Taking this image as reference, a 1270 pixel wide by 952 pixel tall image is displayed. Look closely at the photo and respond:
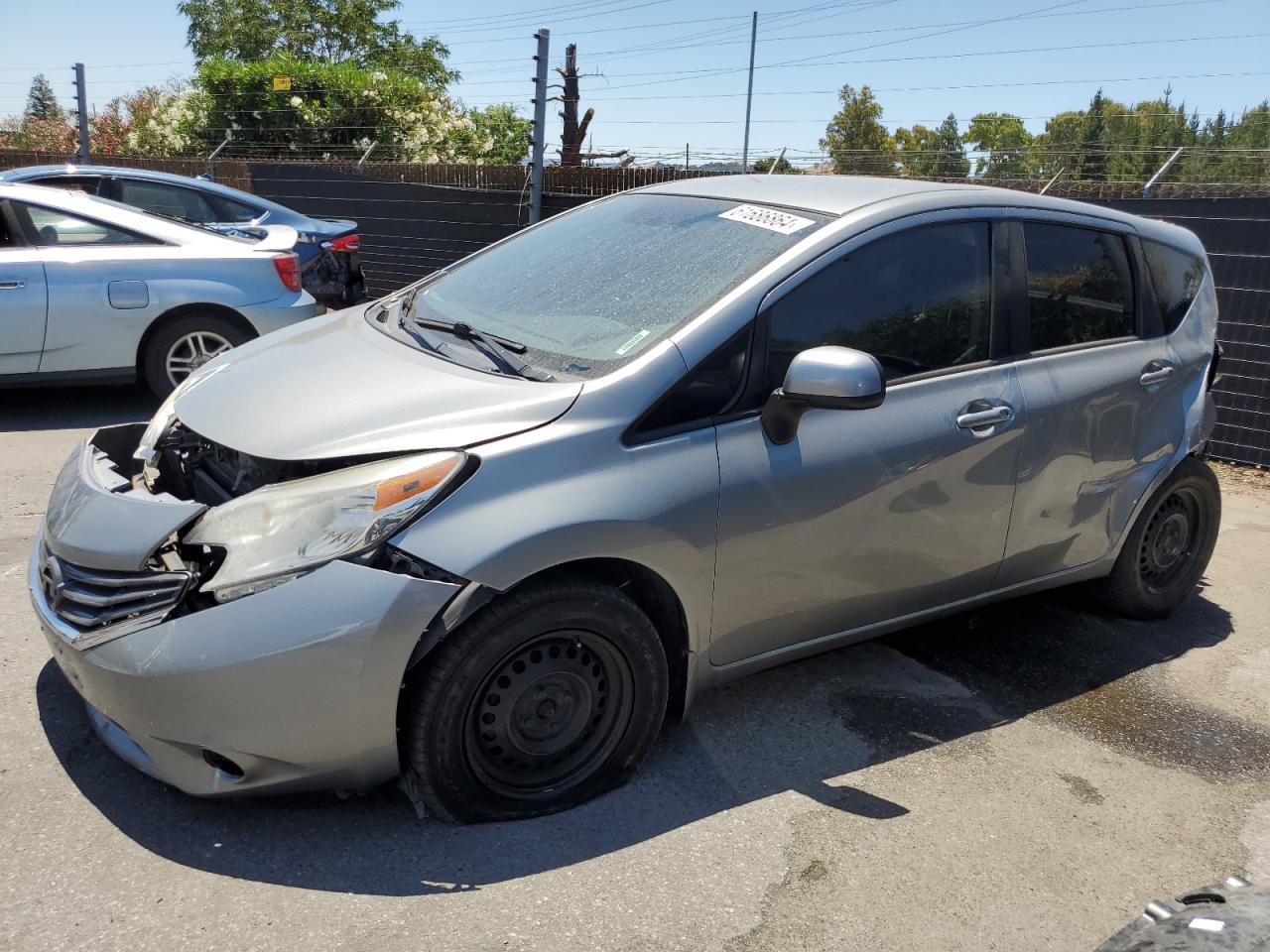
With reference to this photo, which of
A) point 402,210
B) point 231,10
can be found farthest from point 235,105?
point 231,10

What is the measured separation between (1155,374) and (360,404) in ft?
9.71

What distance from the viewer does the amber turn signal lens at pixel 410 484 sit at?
262 cm

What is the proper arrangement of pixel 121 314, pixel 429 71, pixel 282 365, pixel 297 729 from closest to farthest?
pixel 297 729 < pixel 282 365 < pixel 121 314 < pixel 429 71

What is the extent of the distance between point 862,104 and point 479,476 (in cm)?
6404

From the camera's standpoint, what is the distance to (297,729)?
2570mm

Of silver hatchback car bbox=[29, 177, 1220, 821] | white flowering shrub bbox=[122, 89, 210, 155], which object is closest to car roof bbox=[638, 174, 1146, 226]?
silver hatchback car bbox=[29, 177, 1220, 821]

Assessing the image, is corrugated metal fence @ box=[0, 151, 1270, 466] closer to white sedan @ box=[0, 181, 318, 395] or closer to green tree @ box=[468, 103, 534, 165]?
white sedan @ box=[0, 181, 318, 395]

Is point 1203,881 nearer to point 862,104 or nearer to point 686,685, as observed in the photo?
point 686,685

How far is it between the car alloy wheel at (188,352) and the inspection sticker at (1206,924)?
6.34m

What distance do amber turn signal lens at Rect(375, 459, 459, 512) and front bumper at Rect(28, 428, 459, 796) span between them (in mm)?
184

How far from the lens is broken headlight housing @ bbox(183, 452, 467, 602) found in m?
2.56

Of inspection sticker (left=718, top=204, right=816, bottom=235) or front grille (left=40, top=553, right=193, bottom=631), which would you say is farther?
inspection sticker (left=718, top=204, right=816, bottom=235)

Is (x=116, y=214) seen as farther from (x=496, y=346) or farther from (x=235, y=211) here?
(x=496, y=346)

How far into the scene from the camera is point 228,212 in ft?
31.6
